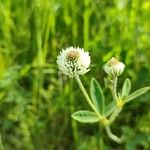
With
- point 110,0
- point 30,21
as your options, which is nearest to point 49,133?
point 30,21

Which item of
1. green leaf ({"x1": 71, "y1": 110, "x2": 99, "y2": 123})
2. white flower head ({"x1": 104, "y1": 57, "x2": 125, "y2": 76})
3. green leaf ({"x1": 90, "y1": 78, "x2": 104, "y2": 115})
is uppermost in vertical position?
white flower head ({"x1": 104, "y1": 57, "x2": 125, "y2": 76})

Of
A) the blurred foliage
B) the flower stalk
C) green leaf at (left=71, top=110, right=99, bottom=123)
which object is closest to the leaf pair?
the flower stalk

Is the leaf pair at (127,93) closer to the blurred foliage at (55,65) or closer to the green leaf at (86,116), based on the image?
the green leaf at (86,116)

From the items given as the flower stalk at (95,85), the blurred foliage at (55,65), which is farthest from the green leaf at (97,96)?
the blurred foliage at (55,65)

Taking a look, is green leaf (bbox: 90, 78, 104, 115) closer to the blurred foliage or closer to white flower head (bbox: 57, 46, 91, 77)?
white flower head (bbox: 57, 46, 91, 77)

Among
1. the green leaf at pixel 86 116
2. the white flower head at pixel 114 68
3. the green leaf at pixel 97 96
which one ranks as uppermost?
the white flower head at pixel 114 68

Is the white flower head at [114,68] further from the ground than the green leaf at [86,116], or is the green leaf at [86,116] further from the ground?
the white flower head at [114,68]

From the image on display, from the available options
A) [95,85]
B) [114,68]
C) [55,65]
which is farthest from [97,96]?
[55,65]
